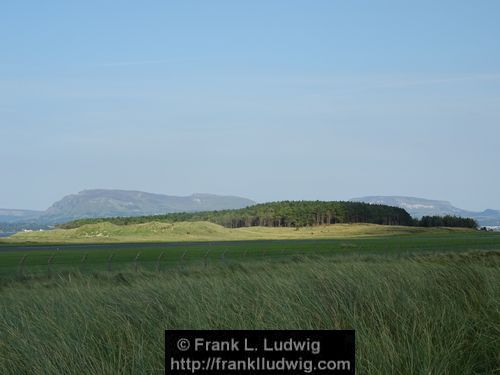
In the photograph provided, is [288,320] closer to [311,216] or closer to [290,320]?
[290,320]

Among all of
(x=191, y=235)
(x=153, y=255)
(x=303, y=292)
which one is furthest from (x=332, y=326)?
(x=191, y=235)

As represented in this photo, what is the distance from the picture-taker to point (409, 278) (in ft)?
30.8

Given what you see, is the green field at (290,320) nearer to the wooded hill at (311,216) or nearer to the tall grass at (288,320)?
the tall grass at (288,320)

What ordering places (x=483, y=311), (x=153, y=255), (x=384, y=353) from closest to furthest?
1. (x=384, y=353)
2. (x=483, y=311)
3. (x=153, y=255)

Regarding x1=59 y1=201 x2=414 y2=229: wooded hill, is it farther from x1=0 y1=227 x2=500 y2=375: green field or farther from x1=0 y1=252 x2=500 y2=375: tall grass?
x1=0 y1=252 x2=500 y2=375: tall grass

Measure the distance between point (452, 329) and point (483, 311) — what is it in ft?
3.37

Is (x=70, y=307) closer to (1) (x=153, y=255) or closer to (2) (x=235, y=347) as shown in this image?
(2) (x=235, y=347)

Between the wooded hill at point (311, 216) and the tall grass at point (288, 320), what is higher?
the wooded hill at point (311, 216)

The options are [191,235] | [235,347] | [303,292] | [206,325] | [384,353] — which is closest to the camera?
[235,347]

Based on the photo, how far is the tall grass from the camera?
569 cm

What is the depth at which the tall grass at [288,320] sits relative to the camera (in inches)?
224

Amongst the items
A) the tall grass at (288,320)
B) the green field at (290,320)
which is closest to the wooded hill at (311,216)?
the green field at (290,320)

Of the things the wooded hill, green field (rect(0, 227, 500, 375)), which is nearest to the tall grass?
green field (rect(0, 227, 500, 375))

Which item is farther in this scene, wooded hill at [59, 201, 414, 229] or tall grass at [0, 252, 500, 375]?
wooded hill at [59, 201, 414, 229]
